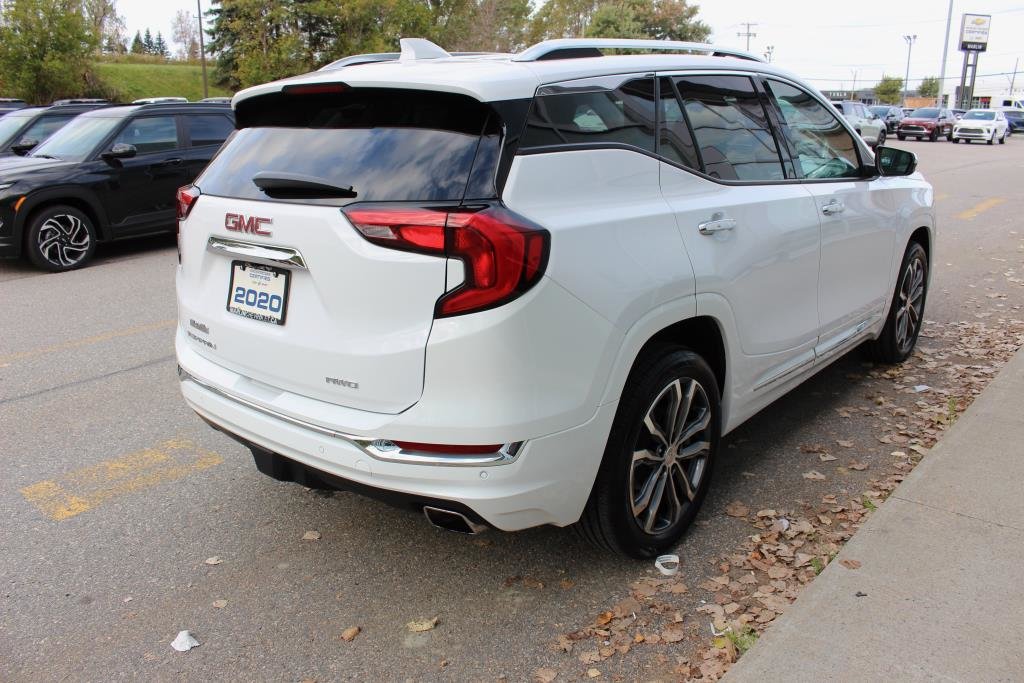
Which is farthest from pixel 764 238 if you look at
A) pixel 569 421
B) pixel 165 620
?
pixel 165 620

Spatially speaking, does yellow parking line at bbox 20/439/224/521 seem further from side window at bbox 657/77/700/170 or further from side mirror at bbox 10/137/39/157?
side mirror at bbox 10/137/39/157

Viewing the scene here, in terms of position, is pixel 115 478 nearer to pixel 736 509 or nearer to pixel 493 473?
pixel 493 473

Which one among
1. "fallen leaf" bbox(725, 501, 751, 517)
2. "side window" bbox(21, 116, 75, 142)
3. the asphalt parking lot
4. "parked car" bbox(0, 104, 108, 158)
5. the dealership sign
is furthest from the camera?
the dealership sign

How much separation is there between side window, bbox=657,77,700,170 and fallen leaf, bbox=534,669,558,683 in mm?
1896

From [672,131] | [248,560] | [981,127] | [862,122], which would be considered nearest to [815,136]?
[672,131]

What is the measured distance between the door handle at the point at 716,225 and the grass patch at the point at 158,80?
60.1 meters

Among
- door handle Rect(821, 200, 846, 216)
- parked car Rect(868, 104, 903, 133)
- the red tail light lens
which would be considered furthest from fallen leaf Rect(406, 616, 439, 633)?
parked car Rect(868, 104, 903, 133)

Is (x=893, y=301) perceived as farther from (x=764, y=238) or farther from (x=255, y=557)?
(x=255, y=557)

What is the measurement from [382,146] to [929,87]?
16140 centimetres

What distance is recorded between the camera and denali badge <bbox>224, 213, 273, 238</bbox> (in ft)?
9.58

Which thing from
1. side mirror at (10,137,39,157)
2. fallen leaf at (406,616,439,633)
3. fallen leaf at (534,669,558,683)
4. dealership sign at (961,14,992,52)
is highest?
dealership sign at (961,14,992,52)

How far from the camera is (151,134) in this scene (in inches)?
418

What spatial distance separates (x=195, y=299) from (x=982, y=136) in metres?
41.7

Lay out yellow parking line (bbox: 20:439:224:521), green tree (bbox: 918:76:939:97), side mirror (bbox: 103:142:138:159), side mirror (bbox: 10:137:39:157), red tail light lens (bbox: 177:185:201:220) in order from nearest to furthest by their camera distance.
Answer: red tail light lens (bbox: 177:185:201:220), yellow parking line (bbox: 20:439:224:521), side mirror (bbox: 103:142:138:159), side mirror (bbox: 10:137:39:157), green tree (bbox: 918:76:939:97)
